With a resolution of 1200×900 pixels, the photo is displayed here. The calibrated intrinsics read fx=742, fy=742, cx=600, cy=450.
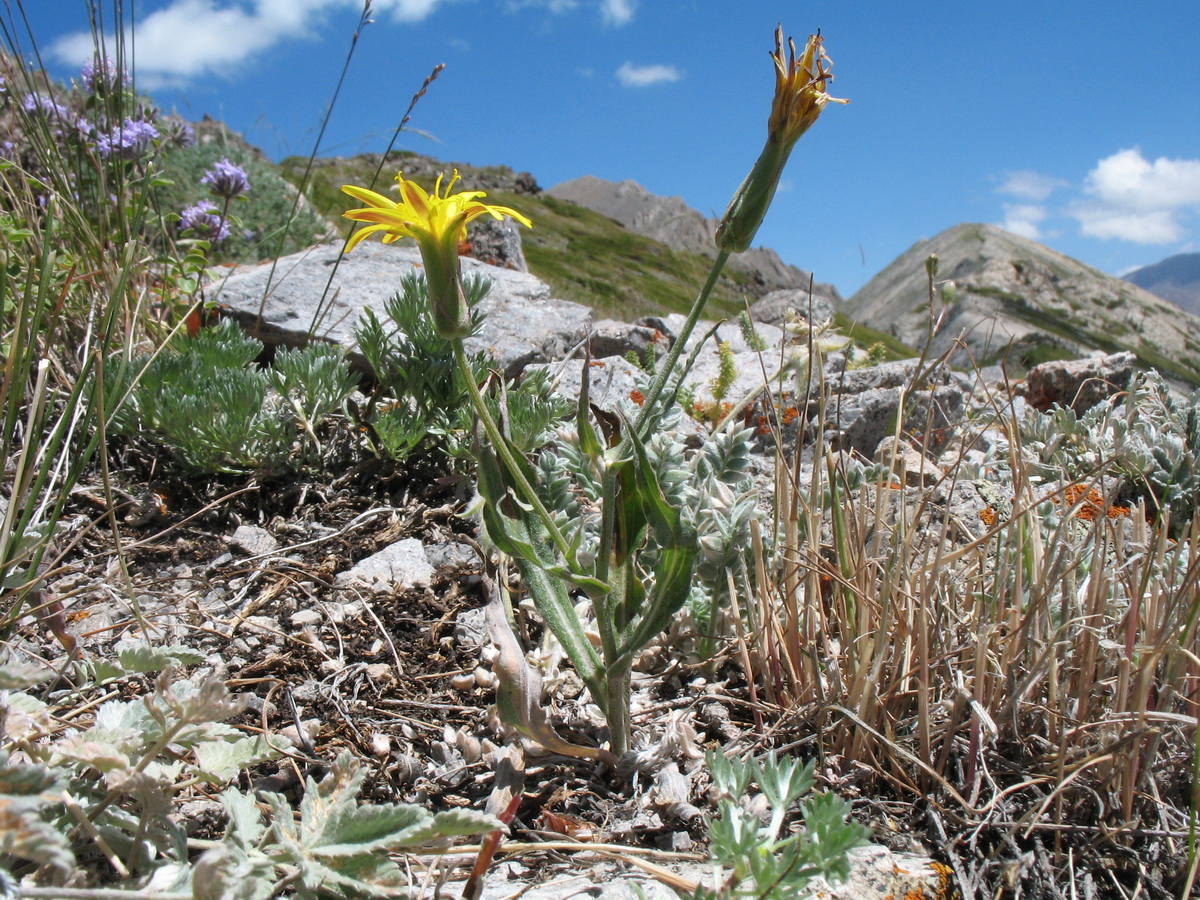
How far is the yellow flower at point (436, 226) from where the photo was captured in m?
1.35

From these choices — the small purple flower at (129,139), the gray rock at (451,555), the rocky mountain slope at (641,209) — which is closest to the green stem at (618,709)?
the gray rock at (451,555)

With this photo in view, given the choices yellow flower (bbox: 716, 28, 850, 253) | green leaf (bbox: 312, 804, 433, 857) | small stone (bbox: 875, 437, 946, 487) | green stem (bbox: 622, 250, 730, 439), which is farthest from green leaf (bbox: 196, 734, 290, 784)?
small stone (bbox: 875, 437, 946, 487)

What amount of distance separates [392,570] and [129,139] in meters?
2.95

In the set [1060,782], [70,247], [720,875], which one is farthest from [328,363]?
[1060,782]

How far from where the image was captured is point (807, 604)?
173 centimetres

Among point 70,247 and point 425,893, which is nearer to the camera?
point 425,893

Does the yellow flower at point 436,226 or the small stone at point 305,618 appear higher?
the yellow flower at point 436,226

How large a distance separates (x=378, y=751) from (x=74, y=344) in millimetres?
2618

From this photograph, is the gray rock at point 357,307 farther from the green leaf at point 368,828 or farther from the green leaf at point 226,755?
the green leaf at point 368,828

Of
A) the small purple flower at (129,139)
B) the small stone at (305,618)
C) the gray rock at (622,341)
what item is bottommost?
the small stone at (305,618)

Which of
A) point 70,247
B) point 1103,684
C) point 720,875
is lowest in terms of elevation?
point 720,875

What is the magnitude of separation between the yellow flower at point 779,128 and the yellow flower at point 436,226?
1.26 feet

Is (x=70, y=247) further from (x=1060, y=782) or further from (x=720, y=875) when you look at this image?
(x=1060, y=782)

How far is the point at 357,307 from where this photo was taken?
3973 millimetres
